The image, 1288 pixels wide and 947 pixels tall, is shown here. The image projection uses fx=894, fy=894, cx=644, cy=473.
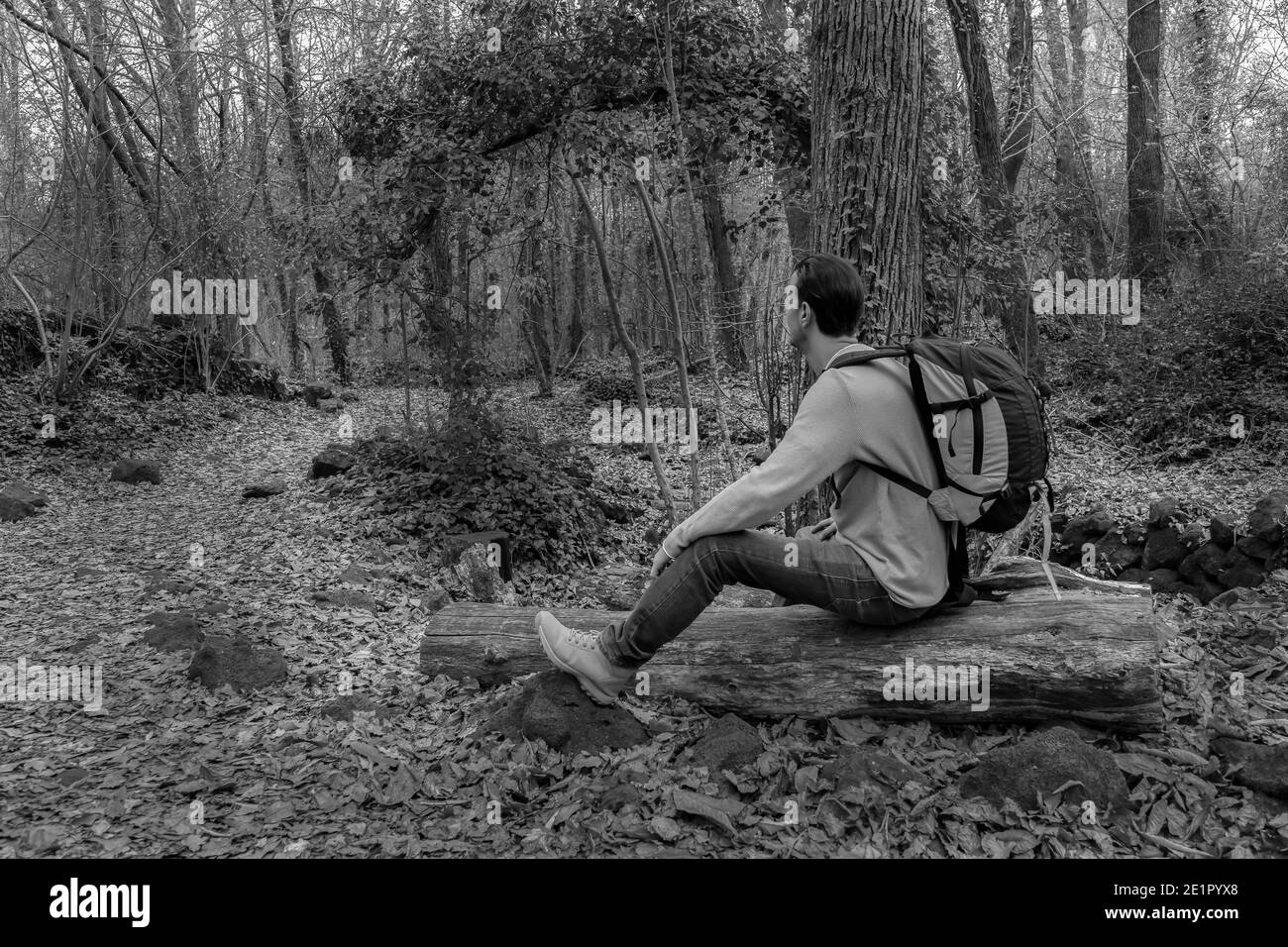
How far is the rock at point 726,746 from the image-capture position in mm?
3335

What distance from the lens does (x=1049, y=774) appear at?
2980 mm

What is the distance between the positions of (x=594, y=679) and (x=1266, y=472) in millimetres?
7885

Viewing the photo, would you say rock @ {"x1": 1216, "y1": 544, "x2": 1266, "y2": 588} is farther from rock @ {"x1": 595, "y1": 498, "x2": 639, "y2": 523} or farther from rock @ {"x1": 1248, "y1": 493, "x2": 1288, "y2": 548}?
rock @ {"x1": 595, "y1": 498, "x2": 639, "y2": 523}

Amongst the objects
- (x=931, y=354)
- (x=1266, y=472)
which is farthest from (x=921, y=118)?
(x=1266, y=472)

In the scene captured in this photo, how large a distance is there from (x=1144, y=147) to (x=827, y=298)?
39.3 feet

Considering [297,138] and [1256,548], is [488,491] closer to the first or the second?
[1256,548]

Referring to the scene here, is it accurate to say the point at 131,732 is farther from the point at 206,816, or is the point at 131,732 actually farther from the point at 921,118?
the point at 921,118

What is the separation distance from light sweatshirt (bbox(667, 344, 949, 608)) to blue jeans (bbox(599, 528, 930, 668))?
6cm

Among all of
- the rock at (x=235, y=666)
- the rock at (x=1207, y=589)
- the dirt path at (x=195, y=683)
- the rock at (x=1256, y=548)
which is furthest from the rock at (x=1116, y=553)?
the rock at (x=235, y=666)

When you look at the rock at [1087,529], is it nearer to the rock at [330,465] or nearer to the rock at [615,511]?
the rock at [615,511]

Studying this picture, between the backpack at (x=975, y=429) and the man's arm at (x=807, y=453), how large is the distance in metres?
0.15

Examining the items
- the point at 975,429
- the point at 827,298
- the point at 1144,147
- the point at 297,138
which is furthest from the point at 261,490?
the point at 1144,147

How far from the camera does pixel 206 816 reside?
3.23 meters

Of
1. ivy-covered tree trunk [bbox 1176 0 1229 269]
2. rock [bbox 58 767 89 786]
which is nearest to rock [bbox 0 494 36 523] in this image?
rock [bbox 58 767 89 786]
